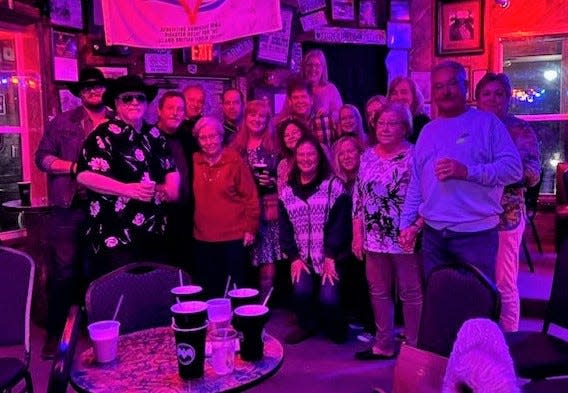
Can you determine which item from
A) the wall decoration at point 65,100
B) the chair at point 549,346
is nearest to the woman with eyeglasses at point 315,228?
the chair at point 549,346

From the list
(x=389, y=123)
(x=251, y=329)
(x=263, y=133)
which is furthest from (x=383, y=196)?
(x=251, y=329)

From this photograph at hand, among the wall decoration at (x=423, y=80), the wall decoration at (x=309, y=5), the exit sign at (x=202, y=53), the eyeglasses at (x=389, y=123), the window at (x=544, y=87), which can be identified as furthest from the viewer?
the wall decoration at (x=423, y=80)

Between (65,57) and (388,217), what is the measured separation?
10.3ft

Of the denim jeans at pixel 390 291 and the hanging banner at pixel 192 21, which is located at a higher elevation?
the hanging banner at pixel 192 21

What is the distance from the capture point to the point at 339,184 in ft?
13.4

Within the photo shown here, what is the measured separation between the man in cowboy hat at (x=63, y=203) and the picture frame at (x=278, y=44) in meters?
2.54

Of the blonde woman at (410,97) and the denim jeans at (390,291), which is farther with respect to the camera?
the blonde woman at (410,97)

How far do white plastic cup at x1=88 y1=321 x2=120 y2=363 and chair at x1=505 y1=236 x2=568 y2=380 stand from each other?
1.59m

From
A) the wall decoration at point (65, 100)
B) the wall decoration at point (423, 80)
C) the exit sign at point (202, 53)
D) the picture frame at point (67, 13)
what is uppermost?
the picture frame at point (67, 13)

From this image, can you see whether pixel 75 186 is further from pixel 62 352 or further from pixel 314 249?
pixel 62 352

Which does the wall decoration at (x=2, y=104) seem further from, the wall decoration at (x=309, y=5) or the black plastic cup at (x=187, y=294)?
the black plastic cup at (x=187, y=294)

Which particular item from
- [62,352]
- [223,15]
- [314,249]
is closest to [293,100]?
[223,15]

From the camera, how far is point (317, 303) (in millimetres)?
4352

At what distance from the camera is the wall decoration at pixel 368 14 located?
6.87 metres
